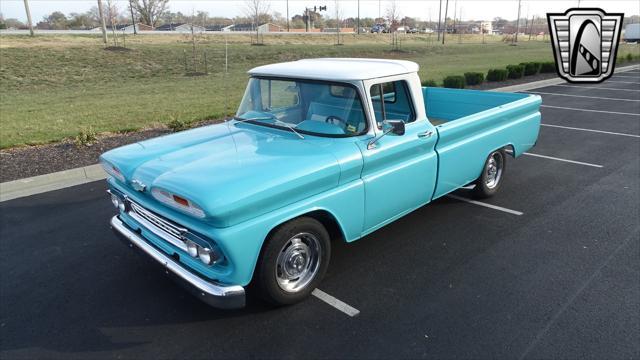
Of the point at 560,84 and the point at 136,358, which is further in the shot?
the point at 560,84

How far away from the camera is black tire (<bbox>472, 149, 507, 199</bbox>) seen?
557 cm

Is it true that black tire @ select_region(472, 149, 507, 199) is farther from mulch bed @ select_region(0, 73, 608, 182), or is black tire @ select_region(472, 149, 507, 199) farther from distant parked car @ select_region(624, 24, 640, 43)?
distant parked car @ select_region(624, 24, 640, 43)

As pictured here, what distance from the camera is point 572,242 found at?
15.2 ft

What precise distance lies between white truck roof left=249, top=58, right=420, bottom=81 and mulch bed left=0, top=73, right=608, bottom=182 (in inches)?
168

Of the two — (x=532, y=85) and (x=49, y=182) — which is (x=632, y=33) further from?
(x=49, y=182)

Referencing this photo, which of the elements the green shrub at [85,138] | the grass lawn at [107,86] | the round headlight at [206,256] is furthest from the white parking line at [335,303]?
the grass lawn at [107,86]

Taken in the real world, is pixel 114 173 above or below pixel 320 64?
below

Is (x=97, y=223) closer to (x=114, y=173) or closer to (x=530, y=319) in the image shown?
(x=114, y=173)

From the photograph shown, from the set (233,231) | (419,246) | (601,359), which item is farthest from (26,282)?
(601,359)

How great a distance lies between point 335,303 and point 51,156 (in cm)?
611

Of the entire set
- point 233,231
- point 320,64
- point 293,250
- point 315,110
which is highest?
point 320,64

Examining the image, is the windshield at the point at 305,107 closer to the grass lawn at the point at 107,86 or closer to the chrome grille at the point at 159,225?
the chrome grille at the point at 159,225

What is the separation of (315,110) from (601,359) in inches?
113

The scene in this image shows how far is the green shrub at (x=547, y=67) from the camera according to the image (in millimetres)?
19922
